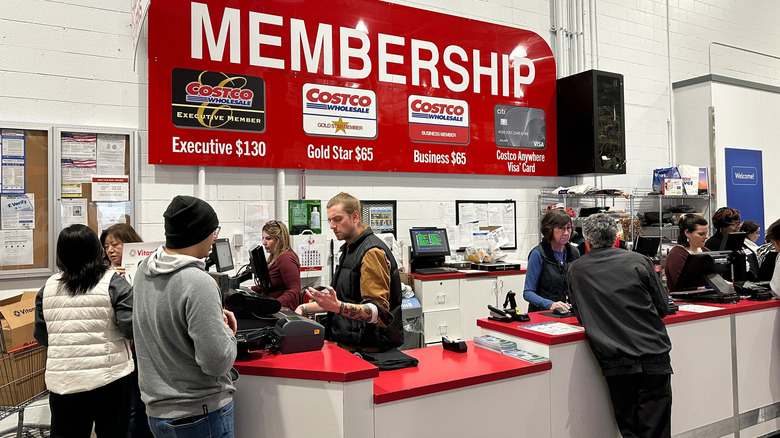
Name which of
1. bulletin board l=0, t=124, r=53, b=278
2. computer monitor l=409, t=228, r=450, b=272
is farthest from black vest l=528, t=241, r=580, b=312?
bulletin board l=0, t=124, r=53, b=278

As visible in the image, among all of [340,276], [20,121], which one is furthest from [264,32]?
[340,276]

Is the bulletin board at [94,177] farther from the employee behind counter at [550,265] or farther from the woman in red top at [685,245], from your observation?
the woman in red top at [685,245]

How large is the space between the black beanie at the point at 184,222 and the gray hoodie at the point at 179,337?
0.18 ft

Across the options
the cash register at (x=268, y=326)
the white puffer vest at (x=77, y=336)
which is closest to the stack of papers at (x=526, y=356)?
the cash register at (x=268, y=326)

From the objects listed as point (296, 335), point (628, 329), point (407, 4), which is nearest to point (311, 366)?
point (296, 335)

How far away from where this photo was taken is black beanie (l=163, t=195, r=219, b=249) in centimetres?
165

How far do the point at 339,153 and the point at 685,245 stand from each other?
9.93ft

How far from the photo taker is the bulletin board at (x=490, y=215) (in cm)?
557

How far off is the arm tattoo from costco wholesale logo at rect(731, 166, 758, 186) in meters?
6.60

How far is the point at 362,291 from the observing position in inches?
91.1

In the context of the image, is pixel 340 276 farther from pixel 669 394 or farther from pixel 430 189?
pixel 430 189

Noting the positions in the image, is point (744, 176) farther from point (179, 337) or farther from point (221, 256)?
point (179, 337)

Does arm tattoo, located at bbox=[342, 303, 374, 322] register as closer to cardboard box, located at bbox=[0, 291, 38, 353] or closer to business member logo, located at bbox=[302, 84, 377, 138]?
cardboard box, located at bbox=[0, 291, 38, 353]

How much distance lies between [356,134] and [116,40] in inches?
84.0
